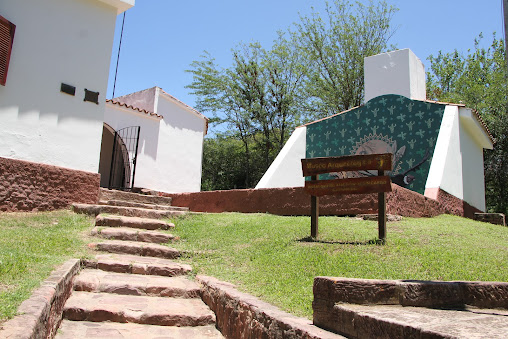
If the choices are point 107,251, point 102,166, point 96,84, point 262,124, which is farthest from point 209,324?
point 262,124

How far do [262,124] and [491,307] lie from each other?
22555 millimetres

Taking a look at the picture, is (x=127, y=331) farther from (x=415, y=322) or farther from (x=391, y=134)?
(x=391, y=134)

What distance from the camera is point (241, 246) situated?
20.0ft

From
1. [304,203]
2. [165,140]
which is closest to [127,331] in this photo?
[304,203]

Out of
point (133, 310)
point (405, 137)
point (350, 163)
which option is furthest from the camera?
point (405, 137)

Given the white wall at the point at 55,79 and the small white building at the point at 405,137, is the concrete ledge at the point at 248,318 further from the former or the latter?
the small white building at the point at 405,137

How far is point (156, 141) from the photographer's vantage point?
13914 mm

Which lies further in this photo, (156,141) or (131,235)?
(156,141)

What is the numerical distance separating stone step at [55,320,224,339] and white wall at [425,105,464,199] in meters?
7.56

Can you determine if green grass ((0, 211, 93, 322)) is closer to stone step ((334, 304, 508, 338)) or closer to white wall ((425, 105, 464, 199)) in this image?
stone step ((334, 304, 508, 338))

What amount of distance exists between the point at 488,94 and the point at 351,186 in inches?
728

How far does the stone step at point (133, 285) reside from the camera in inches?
177

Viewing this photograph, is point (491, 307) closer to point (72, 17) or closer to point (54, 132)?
point (54, 132)

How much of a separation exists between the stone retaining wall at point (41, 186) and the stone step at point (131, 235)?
2.03 m
